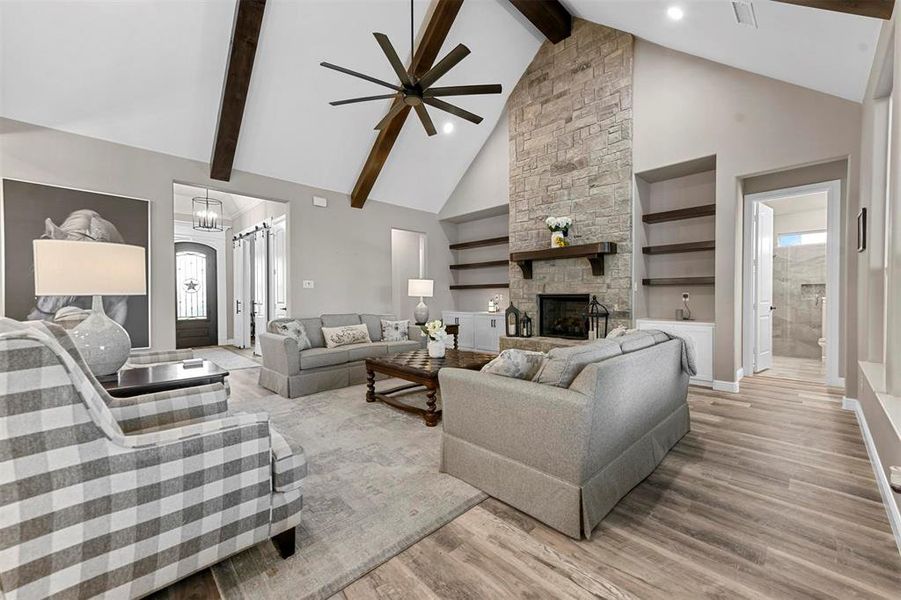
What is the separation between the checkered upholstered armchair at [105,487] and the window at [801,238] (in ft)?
27.3

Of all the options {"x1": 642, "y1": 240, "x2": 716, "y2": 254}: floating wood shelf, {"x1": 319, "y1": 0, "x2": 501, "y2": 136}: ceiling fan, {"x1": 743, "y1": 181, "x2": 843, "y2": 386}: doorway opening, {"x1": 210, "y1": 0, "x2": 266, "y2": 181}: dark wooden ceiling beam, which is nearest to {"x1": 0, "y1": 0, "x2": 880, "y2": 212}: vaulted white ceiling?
{"x1": 210, "y1": 0, "x2": 266, "y2": 181}: dark wooden ceiling beam

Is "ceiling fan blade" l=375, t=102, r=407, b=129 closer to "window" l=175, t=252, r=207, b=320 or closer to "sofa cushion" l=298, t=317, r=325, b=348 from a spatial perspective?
"sofa cushion" l=298, t=317, r=325, b=348

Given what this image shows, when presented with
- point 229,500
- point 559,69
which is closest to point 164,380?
point 229,500

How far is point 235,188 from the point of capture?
16.5ft

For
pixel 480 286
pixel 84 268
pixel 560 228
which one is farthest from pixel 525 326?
pixel 84 268

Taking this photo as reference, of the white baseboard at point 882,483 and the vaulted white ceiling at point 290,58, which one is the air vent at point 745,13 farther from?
the white baseboard at point 882,483

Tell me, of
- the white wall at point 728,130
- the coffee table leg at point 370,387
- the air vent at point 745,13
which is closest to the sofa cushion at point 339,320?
the coffee table leg at point 370,387

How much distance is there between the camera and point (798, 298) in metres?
6.36

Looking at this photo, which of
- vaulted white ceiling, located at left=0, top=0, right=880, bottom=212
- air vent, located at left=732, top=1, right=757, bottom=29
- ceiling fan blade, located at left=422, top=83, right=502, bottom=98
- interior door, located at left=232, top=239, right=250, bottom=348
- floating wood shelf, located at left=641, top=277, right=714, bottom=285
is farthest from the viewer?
interior door, located at left=232, top=239, right=250, bottom=348

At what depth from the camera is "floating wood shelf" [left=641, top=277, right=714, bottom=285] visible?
15.3 ft

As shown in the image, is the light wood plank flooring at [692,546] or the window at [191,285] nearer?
the light wood plank flooring at [692,546]

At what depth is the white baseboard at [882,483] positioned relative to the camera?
170 centimetres

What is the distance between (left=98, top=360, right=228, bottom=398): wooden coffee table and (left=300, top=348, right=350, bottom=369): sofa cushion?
5.50 ft

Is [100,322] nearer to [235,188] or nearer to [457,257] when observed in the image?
[235,188]
